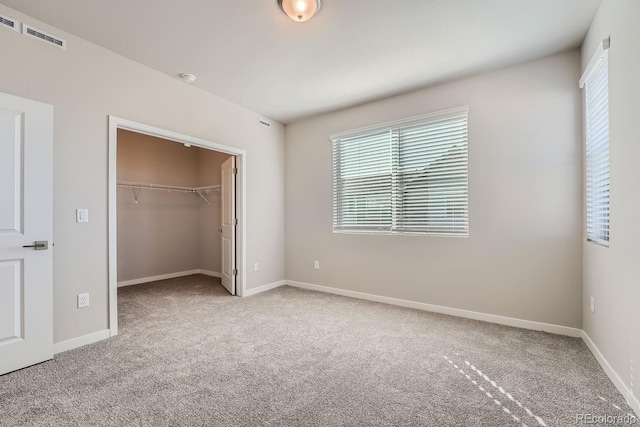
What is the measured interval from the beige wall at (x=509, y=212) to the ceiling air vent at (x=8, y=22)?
3514 millimetres

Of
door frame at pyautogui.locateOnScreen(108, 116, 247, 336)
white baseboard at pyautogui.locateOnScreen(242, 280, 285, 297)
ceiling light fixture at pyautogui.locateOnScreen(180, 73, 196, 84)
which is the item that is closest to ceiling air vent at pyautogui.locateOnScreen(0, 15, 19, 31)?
door frame at pyautogui.locateOnScreen(108, 116, 247, 336)

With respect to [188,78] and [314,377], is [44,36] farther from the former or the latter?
[314,377]

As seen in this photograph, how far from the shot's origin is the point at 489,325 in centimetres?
311

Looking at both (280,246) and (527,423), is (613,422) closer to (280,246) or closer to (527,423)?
(527,423)

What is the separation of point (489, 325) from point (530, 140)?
194 centimetres

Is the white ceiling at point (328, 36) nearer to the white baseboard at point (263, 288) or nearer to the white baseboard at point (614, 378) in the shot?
the white baseboard at point (614, 378)

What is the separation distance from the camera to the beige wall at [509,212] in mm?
2828

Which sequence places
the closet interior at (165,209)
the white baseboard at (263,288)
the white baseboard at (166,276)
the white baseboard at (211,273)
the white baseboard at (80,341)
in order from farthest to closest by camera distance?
the white baseboard at (211,273) → the closet interior at (165,209) → the white baseboard at (166,276) → the white baseboard at (263,288) → the white baseboard at (80,341)

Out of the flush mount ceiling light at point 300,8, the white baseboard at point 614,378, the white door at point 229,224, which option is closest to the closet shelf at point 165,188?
the white door at point 229,224

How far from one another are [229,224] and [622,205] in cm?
420

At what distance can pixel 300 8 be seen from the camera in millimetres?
2182

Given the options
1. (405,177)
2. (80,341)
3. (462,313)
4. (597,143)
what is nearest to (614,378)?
(462,313)

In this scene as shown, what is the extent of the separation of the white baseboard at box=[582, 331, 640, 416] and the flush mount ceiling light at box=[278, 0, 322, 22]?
127 inches

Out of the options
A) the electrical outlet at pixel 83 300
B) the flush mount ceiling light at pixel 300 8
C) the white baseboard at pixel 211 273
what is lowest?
the white baseboard at pixel 211 273
